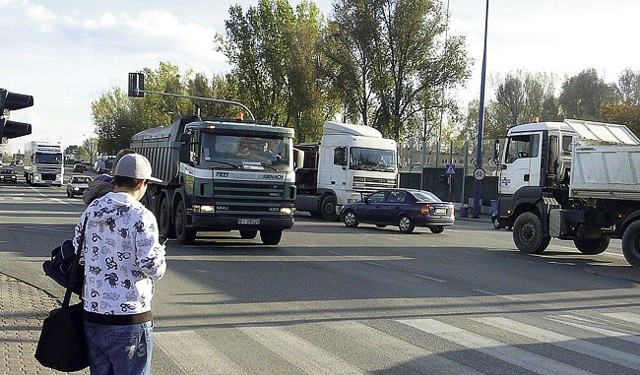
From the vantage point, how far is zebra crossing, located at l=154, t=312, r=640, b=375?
748 centimetres

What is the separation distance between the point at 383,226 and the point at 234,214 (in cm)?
1144

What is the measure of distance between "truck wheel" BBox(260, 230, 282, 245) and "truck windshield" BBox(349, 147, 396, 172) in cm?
1145

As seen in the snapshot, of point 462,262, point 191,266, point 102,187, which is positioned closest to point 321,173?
point 462,262

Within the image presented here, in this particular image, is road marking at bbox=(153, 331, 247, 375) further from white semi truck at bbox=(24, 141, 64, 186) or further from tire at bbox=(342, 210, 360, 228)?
white semi truck at bbox=(24, 141, 64, 186)

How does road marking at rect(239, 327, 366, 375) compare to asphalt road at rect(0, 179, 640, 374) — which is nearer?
road marking at rect(239, 327, 366, 375)

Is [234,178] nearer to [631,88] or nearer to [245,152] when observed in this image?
[245,152]

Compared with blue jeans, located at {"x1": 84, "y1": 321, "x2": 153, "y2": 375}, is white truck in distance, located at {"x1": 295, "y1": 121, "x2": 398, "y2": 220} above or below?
above

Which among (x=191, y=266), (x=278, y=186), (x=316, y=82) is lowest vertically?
(x=191, y=266)

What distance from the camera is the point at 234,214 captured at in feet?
58.6

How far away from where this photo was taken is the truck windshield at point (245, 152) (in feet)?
59.0

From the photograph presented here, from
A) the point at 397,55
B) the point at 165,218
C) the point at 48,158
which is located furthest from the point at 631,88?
the point at 165,218

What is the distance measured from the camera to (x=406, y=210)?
2561 centimetres

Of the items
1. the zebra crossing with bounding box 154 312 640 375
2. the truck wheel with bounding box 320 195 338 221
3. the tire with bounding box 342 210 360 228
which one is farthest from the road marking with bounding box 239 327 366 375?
the truck wheel with bounding box 320 195 338 221

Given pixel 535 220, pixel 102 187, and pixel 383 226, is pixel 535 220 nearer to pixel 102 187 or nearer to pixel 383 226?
pixel 383 226
